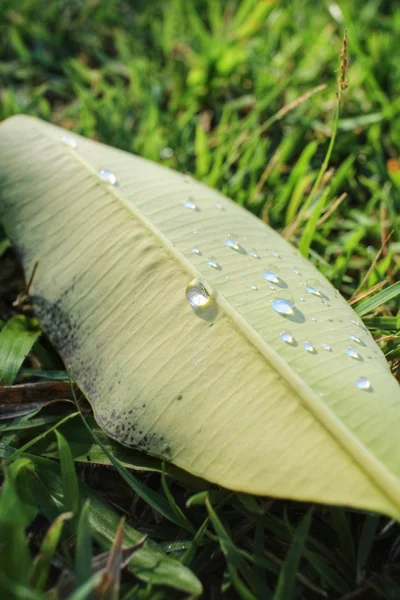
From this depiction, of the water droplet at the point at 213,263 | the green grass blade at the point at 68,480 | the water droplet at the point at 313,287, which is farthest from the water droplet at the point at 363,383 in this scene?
the green grass blade at the point at 68,480

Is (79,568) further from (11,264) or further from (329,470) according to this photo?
(11,264)

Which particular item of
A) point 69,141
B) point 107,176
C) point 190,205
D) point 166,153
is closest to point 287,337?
point 190,205

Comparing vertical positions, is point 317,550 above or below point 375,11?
below

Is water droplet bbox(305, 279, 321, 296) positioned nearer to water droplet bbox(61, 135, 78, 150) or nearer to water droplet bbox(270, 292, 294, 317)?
water droplet bbox(270, 292, 294, 317)

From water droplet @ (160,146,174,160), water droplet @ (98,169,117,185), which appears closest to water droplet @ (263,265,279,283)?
water droplet @ (98,169,117,185)

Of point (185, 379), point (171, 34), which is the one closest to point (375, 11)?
point (171, 34)

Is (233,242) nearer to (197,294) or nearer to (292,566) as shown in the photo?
(197,294)

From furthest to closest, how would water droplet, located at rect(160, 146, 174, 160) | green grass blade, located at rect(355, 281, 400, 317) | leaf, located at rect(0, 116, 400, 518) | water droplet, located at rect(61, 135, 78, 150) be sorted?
water droplet, located at rect(160, 146, 174, 160)
water droplet, located at rect(61, 135, 78, 150)
green grass blade, located at rect(355, 281, 400, 317)
leaf, located at rect(0, 116, 400, 518)
